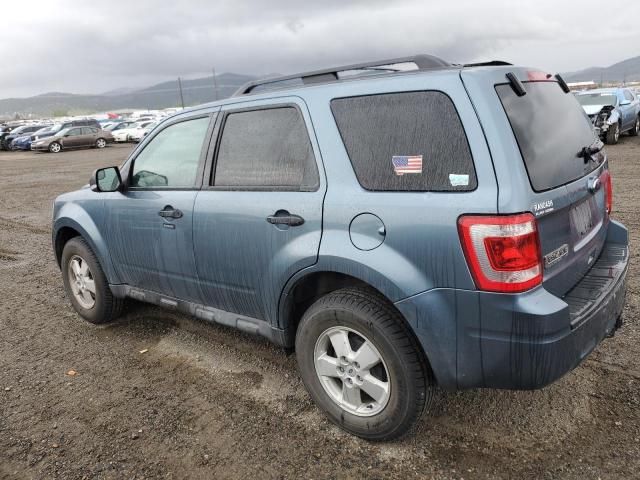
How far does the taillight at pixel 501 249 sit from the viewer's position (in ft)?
7.40

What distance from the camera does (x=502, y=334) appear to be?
2.32 m

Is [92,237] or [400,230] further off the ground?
[400,230]

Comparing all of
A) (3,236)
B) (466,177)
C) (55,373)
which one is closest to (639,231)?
(466,177)

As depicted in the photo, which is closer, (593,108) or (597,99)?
(593,108)

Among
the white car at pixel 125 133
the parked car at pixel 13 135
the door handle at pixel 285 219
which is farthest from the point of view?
the white car at pixel 125 133

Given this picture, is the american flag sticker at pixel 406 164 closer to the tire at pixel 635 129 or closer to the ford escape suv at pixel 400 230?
the ford escape suv at pixel 400 230

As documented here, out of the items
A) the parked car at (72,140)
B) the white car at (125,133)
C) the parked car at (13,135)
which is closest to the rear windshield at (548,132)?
the parked car at (72,140)

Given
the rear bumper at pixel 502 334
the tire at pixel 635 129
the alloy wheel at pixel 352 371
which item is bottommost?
the tire at pixel 635 129

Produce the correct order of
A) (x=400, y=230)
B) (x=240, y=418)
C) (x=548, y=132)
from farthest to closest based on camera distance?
(x=240, y=418) < (x=548, y=132) < (x=400, y=230)

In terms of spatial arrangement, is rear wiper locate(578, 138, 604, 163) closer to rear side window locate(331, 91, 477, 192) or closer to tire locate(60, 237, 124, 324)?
rear side window locate(331, 91, 477, 192)

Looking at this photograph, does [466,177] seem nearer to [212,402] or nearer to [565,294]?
[565,294]

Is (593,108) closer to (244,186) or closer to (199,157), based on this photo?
(199,157)

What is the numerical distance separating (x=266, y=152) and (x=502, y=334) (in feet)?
5.50

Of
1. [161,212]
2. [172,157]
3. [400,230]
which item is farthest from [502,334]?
[172,157]
